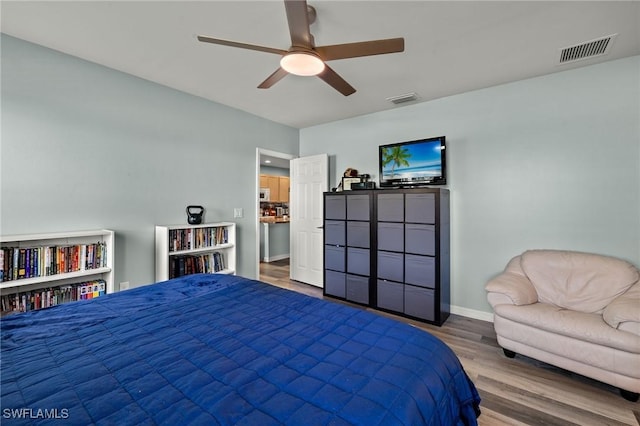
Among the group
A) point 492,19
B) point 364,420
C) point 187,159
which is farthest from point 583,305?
point 187,159

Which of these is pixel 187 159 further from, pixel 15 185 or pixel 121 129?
pixel 15 185

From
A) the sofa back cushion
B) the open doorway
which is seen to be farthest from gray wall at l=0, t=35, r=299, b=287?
the sofa back cushion

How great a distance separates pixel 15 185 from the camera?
217 centimetres

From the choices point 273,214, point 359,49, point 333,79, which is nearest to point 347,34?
point 333,79

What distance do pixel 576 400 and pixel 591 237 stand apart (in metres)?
1.54

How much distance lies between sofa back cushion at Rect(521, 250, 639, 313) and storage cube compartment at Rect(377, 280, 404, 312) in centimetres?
128

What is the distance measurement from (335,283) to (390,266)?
2.94ft

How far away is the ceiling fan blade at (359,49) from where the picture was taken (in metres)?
1.60

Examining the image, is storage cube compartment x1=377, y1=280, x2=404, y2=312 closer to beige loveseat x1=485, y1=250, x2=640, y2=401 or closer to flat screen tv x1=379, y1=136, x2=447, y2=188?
beige loveseat x1=485, y1=250, x2=640, y2=401

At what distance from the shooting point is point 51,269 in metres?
2.18

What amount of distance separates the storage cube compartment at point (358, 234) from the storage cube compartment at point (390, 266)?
256 millimetres

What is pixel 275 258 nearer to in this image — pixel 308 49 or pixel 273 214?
pixel 273 214

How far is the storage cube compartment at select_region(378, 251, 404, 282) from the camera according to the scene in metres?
3.25

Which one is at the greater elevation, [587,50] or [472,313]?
[587,50]
